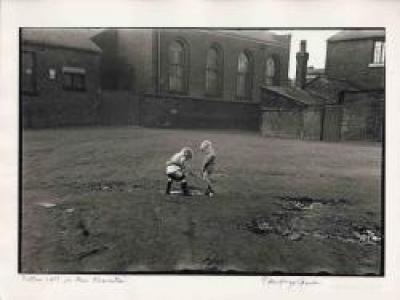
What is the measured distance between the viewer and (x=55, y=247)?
7.40 ft

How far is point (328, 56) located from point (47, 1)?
1291 millimetres

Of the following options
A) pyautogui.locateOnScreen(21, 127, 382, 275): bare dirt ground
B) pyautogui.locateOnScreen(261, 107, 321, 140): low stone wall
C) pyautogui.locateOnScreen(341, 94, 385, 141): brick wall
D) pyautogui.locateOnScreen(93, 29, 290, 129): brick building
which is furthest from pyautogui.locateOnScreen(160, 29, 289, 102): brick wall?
pyautogui.locateOnScreen(341, 94, 385, 141): brick wall

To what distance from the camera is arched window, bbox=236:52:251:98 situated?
7.95ft

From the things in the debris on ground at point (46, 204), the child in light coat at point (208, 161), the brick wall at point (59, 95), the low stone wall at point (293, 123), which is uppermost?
the brick wall at point (59, 95)

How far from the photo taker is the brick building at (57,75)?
2295mm

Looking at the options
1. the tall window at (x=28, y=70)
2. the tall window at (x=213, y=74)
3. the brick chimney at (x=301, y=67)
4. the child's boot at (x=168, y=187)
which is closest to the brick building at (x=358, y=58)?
the brick chimney at (x=301, y=67)

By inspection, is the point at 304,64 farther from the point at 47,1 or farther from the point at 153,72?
the point at 47,1

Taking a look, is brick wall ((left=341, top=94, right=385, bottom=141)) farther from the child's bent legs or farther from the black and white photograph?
the child's bent legs

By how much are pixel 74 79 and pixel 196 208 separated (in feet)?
2.65

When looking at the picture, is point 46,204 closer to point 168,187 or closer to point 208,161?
point 168,187

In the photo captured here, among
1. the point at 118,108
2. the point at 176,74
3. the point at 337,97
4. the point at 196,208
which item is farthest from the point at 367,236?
the point at 118,108

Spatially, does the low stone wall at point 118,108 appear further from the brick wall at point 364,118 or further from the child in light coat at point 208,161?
the brick wall at point 364,118

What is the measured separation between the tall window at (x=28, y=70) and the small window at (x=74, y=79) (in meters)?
0.14

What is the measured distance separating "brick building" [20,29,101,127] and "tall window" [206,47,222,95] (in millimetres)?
513
